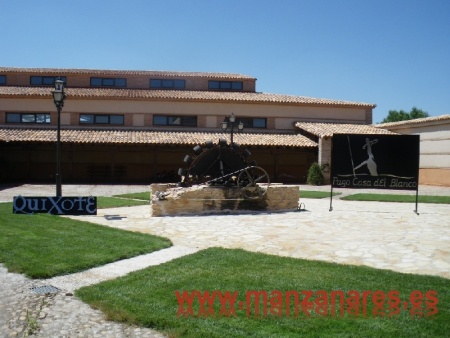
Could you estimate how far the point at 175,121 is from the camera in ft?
102

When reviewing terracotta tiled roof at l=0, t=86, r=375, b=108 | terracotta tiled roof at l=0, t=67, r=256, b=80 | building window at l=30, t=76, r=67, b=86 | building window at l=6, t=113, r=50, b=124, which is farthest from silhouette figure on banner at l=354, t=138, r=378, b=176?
building window at l=30, t=76, r=67, b=86

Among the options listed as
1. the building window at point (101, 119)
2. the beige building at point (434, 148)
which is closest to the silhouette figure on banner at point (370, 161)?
the beige building at point (434, 148)

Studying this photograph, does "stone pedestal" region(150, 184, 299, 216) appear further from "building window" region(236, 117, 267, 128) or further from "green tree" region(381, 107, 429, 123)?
"green tree" region(381, 107, 429, 123)

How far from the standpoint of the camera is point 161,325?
3781mm

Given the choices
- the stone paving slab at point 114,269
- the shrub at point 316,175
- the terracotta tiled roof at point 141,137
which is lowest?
the stone paving slab at point 114,269

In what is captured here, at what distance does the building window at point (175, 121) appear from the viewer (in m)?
30.8

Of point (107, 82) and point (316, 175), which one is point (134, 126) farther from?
point (316, 175)

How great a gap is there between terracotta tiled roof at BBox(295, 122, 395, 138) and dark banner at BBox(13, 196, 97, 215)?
62.9 ft

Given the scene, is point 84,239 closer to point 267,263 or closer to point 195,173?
point 267,263

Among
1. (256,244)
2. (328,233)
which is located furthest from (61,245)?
(328,233)

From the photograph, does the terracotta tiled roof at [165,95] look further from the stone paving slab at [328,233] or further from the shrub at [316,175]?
the stone paving slab at [328,233]

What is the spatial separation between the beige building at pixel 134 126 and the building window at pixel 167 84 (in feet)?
4.31

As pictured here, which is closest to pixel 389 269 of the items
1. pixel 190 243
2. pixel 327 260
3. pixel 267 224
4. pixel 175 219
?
pixel 327 260

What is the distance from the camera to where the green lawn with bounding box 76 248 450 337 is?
371 centimetres
